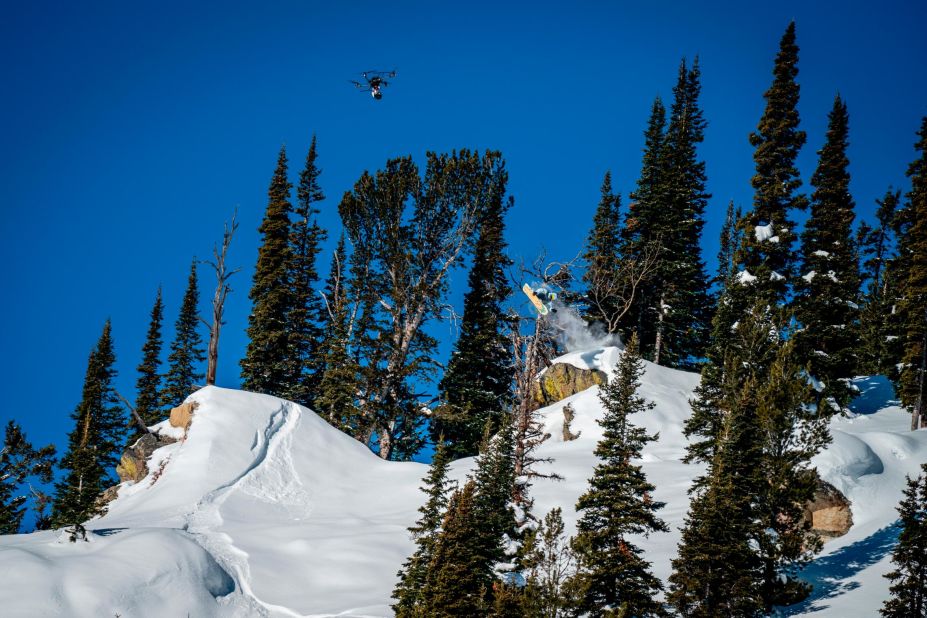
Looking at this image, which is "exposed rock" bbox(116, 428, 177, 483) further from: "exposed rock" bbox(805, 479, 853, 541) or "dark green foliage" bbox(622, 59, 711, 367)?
"dark green foliage" bbox(622, 59, 711, 367)

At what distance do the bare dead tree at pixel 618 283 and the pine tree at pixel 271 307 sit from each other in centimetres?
2068

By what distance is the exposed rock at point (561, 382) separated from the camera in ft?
115

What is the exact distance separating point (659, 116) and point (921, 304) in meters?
23.0

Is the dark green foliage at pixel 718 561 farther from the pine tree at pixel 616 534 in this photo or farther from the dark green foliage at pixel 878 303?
the dark green foliage at pixel 878 303

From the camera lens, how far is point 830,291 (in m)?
34.3

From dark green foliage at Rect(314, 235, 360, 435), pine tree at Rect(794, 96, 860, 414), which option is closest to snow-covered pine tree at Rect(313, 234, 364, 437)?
dark green foliage at Rect(314, 235, 360, 435)

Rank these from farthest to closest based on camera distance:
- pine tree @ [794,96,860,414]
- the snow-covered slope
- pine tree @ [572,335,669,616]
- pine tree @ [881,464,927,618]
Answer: pine tree @ [794,96,860,414] → pine tree @ [572,335,669,616] → pine tree @ [881,464,927,618] → the snow-covered slope

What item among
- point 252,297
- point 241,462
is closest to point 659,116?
point 252,297

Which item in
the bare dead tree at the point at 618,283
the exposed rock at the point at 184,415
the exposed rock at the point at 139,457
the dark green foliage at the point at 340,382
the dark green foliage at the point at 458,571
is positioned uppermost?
the bare dead tree at the point at 618,283

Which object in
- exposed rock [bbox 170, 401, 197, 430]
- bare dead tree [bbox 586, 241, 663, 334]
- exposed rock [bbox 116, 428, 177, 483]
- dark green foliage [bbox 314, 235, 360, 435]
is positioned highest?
bare dead tree [bbox 586, 241, 663, 334]

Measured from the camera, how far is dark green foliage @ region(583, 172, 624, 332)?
136ft

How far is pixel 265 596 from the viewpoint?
1625cm

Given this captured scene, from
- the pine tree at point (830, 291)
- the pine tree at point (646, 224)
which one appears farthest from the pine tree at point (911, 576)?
the pine tree at point (646, 224)

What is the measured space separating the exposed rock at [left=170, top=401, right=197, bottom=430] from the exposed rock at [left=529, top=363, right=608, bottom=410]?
17.7m
